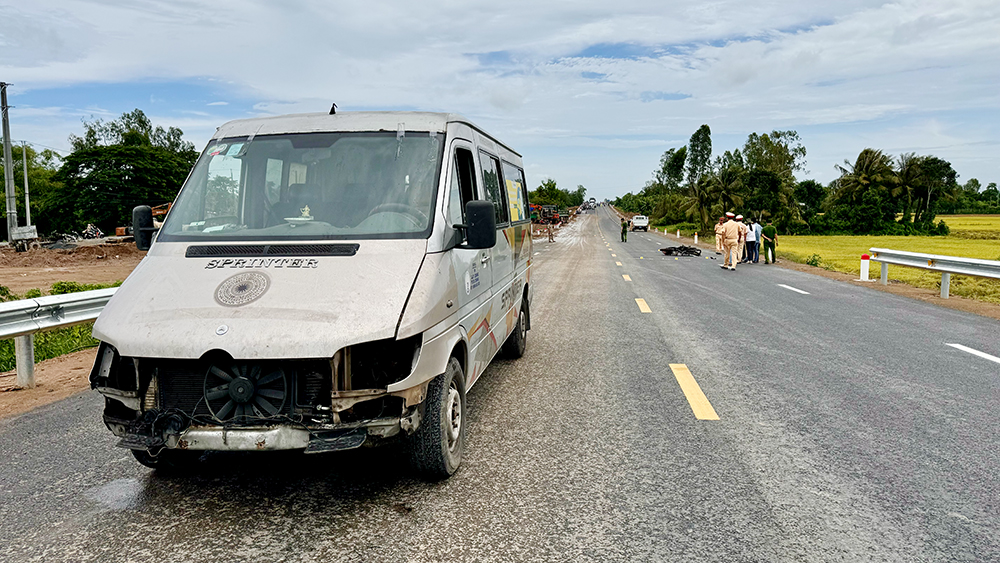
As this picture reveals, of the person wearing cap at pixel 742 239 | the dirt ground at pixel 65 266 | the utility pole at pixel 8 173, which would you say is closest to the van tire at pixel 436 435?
the dirt ground at pixel 65 266

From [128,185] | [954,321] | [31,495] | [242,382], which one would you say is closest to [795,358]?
[954,321]

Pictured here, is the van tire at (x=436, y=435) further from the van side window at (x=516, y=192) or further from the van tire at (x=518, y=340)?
the van tire at (x=518, y=340)

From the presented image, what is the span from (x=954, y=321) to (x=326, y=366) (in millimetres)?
10494

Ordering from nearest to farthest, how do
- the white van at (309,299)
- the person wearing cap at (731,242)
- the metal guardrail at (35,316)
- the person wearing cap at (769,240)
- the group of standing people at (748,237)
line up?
the white van at (309,299)
the metal guardrail at (35,316)
the person wearing cap at (731,242)
the group of standing people at (748,237)
the person wearing cap at (769,240)

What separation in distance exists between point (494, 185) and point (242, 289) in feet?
9.73

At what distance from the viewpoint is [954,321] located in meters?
10.5

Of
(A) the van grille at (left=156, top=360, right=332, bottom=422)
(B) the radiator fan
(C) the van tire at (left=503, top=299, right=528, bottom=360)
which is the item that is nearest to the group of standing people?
(C) the van tire at (left=503, top=299, right=528, bottom=360)

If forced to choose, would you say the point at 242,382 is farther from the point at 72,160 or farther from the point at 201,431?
the point at 72,160

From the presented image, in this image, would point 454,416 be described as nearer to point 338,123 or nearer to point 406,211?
point 406,211

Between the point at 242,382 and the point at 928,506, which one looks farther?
the point at 928,506

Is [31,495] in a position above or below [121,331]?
below

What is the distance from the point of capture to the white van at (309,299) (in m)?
3.39

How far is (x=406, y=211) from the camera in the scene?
13.9ft

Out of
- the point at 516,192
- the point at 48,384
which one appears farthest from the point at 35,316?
the point at 516,192
